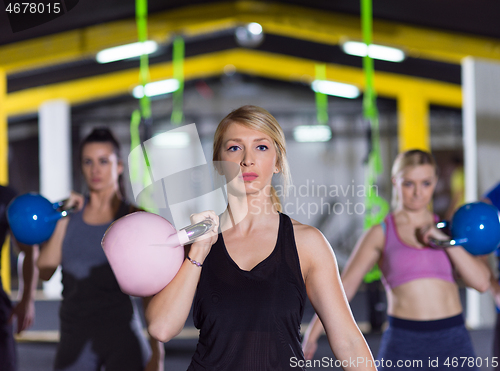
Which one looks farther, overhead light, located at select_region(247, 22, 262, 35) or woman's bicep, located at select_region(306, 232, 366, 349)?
overhead light, located at select_region(247, 22, 262, 35)

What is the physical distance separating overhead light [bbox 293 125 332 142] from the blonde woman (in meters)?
8.73

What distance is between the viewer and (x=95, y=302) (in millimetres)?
1917

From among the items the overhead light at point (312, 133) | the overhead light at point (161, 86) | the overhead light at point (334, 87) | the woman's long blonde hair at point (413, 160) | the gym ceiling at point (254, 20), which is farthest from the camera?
the overhead light at point (312, 133)

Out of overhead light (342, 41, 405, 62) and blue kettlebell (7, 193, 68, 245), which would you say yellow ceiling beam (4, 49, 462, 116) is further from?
blue kettlebell (7, 193, 68, 245)

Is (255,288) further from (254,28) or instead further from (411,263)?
(254,28)

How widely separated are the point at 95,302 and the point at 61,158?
6.15m

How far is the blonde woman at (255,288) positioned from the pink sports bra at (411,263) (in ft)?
2.78

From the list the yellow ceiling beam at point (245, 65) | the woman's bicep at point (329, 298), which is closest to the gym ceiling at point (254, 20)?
the yellow ceiling beam at point (245, 65)

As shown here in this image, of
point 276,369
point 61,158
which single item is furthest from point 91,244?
point 61,158

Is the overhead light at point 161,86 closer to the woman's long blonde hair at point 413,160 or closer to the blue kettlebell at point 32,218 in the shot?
the blue kettlebell at point 32,218

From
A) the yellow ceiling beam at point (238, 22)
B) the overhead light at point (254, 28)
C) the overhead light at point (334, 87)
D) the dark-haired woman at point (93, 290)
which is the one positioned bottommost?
the dark-haired woman at point (93, 290)

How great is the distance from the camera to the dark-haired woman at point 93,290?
188cm

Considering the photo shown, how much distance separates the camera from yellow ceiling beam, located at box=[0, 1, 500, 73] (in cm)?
461

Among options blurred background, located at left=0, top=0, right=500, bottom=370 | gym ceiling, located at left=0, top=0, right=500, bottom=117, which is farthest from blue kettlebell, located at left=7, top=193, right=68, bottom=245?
gym ceiling, located at left=0, top=0, right=500, bottom=117
